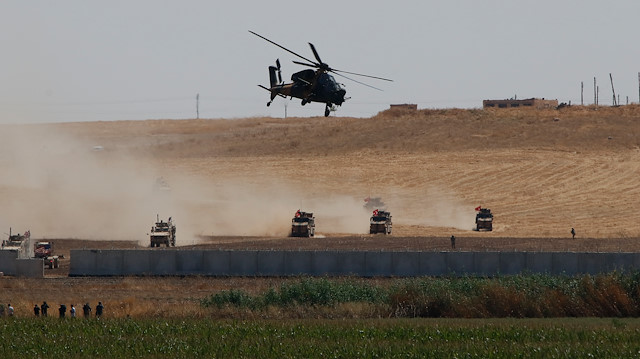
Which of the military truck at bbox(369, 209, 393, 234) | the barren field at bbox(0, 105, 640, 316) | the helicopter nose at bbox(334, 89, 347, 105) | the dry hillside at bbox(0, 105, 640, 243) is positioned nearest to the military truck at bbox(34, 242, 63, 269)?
the barren field at bbox(0, 105, 640, 316)

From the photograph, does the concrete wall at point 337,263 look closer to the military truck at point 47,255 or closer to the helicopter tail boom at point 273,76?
the military truck at point 47,255

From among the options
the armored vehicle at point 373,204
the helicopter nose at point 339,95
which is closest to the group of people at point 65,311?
the helicopter nose at point 339,95

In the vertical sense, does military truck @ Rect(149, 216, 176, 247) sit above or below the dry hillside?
below

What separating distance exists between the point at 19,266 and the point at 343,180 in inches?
2449

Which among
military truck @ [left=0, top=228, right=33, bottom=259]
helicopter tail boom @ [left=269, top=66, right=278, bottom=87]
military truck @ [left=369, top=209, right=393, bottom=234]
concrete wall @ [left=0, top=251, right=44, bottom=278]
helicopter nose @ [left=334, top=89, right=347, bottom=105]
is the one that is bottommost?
concrete wall @ [left=0, top=251, right=44, bottom=278]

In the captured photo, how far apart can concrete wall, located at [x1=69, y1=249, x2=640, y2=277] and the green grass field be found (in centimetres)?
1397

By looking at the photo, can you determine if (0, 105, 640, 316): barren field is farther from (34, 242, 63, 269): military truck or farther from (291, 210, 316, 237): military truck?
(34, 242, 63, 269): military truck

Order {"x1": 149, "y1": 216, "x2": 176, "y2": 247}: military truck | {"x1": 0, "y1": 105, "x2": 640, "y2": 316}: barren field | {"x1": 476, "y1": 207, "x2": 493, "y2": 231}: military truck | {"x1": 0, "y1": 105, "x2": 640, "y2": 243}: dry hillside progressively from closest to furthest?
{"x1": 149, "y1": 216, "x2": 176, "y2": 247}: military truck, {"x1": 0, "y1": 105, "x2": 640, "y2": 316}: barren field, {"x1": 476, "y1": 207, "x2": 493, "y2": 231}: military truck, {"x1": 0, "y1": 105, "x2": 640, "y2": 243}: dry hillside

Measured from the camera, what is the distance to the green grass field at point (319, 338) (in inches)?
1388

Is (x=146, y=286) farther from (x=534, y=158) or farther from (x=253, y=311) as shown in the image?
(x=534, y=158)

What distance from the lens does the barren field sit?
284ft

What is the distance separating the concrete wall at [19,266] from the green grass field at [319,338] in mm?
18578

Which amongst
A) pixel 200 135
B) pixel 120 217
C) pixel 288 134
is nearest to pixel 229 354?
pixel 120 217

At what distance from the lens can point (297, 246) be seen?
74.2 metres
